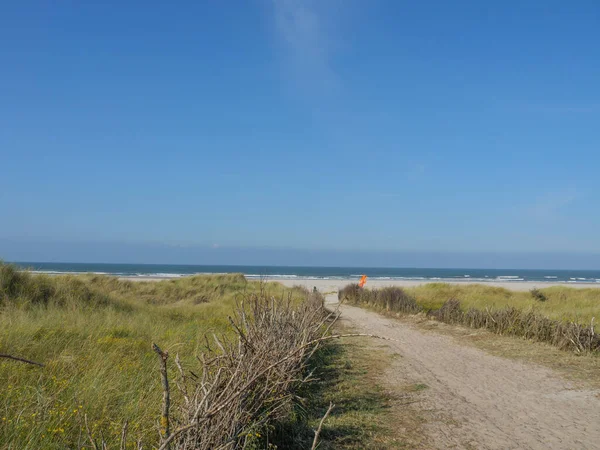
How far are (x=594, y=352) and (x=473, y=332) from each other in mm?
3429

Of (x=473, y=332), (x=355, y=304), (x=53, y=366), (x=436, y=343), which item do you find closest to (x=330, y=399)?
(x=53, y=366)

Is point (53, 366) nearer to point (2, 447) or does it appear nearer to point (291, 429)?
point (2, 447)

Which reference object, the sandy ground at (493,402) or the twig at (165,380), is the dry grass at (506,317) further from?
the twig at (165,380)

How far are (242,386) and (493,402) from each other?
442 centimetres

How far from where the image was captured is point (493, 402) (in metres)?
6.39

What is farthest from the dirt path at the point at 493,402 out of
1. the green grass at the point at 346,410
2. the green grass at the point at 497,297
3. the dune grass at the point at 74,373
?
the green grass at the point at 497,297

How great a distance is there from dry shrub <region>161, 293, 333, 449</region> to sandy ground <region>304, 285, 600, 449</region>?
1.69 metres

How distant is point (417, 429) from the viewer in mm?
5203

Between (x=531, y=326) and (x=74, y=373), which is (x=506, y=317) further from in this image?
(x=74, y=373)

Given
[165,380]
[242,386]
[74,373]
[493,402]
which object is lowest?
[493,402]

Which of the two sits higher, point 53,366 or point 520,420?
point 53,366

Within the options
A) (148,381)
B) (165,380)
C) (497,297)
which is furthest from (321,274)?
(165,380)

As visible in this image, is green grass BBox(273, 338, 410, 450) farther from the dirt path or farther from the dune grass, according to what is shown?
the dune grass

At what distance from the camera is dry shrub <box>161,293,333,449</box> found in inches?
108
